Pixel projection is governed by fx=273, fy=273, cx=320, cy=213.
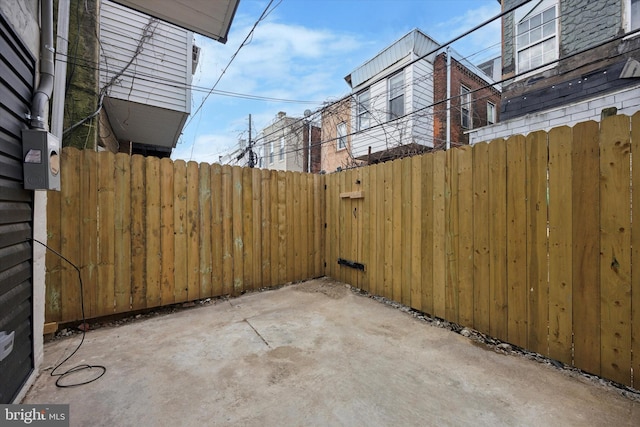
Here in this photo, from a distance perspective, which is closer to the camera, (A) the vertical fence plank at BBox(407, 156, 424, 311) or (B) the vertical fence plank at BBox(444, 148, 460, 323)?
(B) the vertical fence plank at BBox(444, 148, 460, 323)

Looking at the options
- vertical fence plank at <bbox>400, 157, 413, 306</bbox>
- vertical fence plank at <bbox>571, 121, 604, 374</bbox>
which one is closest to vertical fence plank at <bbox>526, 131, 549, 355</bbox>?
vertical fence plank at <bbox>571, 121, 604, 374</bbox>

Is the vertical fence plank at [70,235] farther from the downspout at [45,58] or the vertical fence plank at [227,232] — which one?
the vertical fence plank at [227,232]

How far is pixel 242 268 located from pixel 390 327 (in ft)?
7.06

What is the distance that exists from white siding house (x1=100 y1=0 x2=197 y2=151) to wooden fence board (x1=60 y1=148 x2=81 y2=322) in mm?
2204

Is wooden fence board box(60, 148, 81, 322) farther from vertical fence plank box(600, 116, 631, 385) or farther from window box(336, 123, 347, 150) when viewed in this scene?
window box(336, 123, 347, 150)

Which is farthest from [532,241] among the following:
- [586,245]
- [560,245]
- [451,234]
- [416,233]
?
[416,233]

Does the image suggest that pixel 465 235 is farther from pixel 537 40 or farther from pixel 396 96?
pixel 396 96

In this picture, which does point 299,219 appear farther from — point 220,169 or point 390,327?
point 390,327

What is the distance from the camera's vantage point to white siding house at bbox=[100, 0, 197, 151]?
464 cm

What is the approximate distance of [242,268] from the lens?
3873 mm

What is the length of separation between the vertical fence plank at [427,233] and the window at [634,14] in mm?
4256

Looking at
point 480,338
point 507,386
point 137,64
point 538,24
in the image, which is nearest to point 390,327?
point 480,338

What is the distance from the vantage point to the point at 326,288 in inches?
162

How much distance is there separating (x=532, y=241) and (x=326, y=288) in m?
2.67
